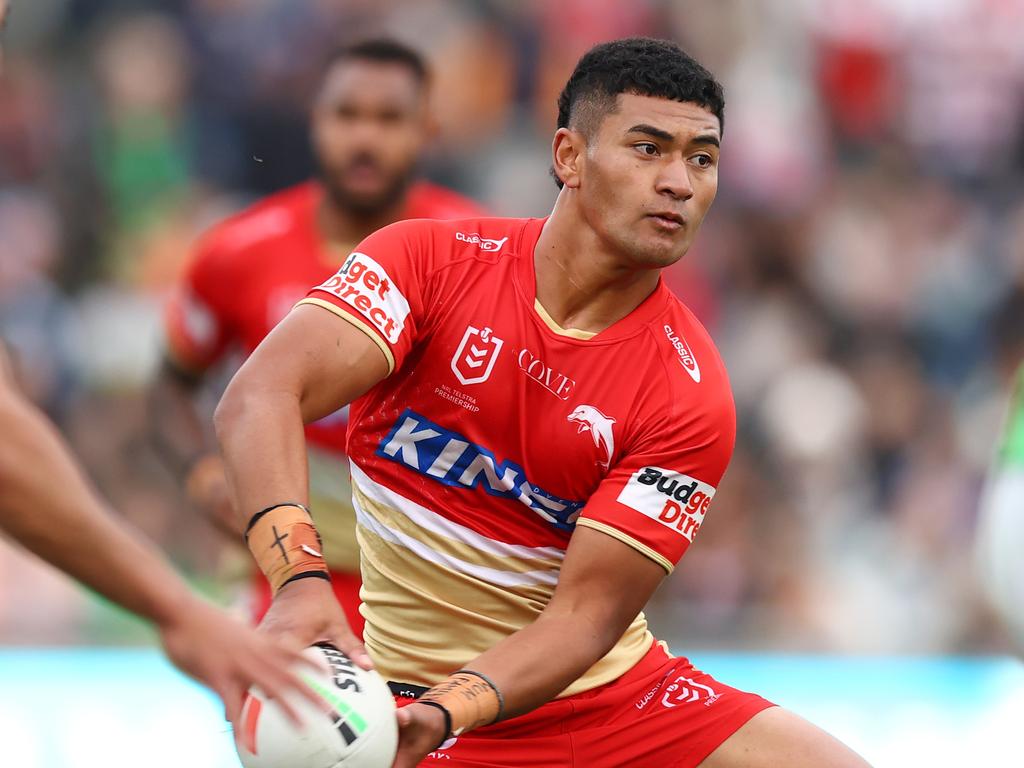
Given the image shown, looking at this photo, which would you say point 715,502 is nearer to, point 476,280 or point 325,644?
point 476,280

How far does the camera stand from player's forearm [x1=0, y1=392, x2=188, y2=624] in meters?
2.99

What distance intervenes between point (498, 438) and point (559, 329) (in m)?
0.36

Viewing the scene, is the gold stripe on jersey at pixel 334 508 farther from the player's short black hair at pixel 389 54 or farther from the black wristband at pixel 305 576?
the black wristband at pixel 305 576

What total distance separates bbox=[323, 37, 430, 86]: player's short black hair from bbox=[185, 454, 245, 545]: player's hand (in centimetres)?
181

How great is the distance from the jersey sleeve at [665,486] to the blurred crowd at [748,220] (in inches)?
201

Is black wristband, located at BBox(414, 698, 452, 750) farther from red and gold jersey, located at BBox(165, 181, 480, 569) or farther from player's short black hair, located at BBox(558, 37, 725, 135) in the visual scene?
red and gold jersey, located at BBox(165, 181, 480, 569)

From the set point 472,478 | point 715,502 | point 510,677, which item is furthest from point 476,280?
point 715,502

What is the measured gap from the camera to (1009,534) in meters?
5.18

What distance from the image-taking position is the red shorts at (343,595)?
582 cm

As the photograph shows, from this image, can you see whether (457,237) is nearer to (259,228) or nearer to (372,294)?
(372,294)

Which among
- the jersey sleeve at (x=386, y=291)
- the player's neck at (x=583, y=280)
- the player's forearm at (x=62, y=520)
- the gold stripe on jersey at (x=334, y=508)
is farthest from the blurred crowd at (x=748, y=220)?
the player's forearm at (x=62, y=520)

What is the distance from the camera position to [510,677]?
4.18 metres

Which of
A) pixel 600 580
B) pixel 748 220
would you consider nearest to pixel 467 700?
pixel 600 580

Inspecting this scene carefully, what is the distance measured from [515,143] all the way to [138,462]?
3634 millimetres
